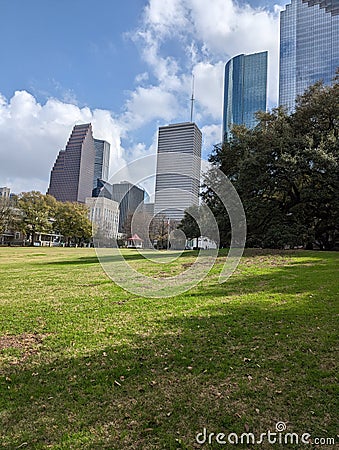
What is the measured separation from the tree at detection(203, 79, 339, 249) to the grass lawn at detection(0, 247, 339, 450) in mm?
14736

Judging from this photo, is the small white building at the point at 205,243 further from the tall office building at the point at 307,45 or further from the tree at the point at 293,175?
the tall office building at the point at 307,45

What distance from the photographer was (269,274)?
39.0 feet

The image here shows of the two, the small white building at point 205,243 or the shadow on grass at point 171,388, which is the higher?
the small white building at point 205,243

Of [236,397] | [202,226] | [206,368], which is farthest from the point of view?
[202,226]

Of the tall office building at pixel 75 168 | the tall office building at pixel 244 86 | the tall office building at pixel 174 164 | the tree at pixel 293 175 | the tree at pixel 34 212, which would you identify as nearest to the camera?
the tall office building at pixel 174 164

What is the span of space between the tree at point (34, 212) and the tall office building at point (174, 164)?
51405mm

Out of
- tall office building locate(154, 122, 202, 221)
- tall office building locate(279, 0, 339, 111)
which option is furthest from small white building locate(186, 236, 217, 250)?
tall office building locate(279, 0, 339, 111)

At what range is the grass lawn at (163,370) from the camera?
3121mm

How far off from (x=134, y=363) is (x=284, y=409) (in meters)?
1.97

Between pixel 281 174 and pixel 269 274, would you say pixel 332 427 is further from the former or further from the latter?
pixel 281 174

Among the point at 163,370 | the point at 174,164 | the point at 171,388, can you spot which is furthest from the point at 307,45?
the point at 171,388

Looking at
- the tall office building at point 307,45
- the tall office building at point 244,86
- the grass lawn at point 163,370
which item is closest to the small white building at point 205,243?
the grass lawn at point 163,370

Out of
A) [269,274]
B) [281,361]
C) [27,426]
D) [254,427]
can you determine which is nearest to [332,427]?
[254,427]

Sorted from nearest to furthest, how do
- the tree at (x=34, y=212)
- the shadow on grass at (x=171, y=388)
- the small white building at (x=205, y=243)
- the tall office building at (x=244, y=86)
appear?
the shadow on grass at (x=171, y=388)
the small white building at (x=205, y=243)
the tree at (x=34, y=212)
the tall office building at (x=244, y=86)
